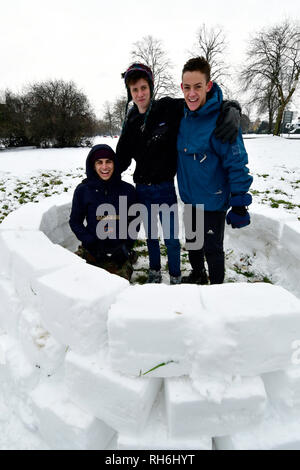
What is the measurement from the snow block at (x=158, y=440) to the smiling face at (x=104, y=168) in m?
1.86

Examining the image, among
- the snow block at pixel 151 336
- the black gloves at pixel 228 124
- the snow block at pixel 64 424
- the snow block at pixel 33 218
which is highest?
the black gloves at pixel 228 124

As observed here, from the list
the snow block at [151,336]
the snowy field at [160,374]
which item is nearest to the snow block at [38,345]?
the snowy field at [160,374]

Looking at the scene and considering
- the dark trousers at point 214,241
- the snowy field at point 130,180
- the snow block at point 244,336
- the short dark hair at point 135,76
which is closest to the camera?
the snow block at point 244,336

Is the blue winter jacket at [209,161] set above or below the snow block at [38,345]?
above

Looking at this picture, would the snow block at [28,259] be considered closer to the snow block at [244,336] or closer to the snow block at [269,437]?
the snow block at [244,336]

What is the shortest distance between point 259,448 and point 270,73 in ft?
78.8

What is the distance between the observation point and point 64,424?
4.57 feet

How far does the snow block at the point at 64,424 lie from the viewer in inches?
54.3

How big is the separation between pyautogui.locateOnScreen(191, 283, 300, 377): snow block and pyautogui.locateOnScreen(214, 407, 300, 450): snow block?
0.90 ft

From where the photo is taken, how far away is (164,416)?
1349mm

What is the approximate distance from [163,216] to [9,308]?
4.61 feet

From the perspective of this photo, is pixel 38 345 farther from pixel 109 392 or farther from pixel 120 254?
pixel 120 254

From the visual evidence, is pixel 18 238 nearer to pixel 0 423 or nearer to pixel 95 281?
pixel 95 281

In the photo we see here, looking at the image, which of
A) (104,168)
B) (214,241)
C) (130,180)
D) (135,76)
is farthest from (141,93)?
(130,180)
